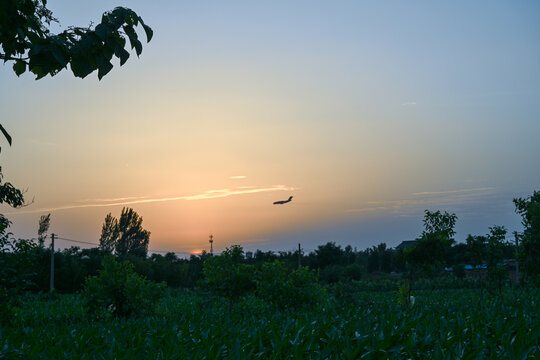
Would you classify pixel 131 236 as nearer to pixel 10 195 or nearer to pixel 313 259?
pixel 313 259

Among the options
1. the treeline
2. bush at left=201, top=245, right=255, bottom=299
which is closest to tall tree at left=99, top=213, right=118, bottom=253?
the treeline

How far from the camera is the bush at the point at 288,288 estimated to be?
691 inches

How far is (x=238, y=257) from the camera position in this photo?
1922cm

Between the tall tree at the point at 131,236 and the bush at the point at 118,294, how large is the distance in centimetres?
4342

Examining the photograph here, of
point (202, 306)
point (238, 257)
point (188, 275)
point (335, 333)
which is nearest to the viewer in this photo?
point (335, 333)

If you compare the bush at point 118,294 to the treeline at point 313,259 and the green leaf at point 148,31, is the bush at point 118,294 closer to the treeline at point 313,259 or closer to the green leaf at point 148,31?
the treeline at point 313,259

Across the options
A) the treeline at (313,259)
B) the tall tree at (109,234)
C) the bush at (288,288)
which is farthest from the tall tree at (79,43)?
the tall tree at (109,234)

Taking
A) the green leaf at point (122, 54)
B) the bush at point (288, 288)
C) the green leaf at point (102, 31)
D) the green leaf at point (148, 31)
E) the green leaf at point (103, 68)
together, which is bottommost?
the bush at point (288, 288)

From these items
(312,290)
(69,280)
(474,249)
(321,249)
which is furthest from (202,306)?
(321,249)

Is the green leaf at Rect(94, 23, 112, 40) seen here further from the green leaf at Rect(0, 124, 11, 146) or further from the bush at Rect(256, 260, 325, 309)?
the bush at Rect(256, 260, 325, 309)

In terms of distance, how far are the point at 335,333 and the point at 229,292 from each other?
13.0 metres

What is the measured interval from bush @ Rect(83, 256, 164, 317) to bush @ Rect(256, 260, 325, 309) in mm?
4000

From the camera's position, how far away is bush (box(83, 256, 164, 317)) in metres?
16.2

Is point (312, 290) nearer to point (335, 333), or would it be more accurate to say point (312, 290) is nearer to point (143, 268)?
point (335, 333)
